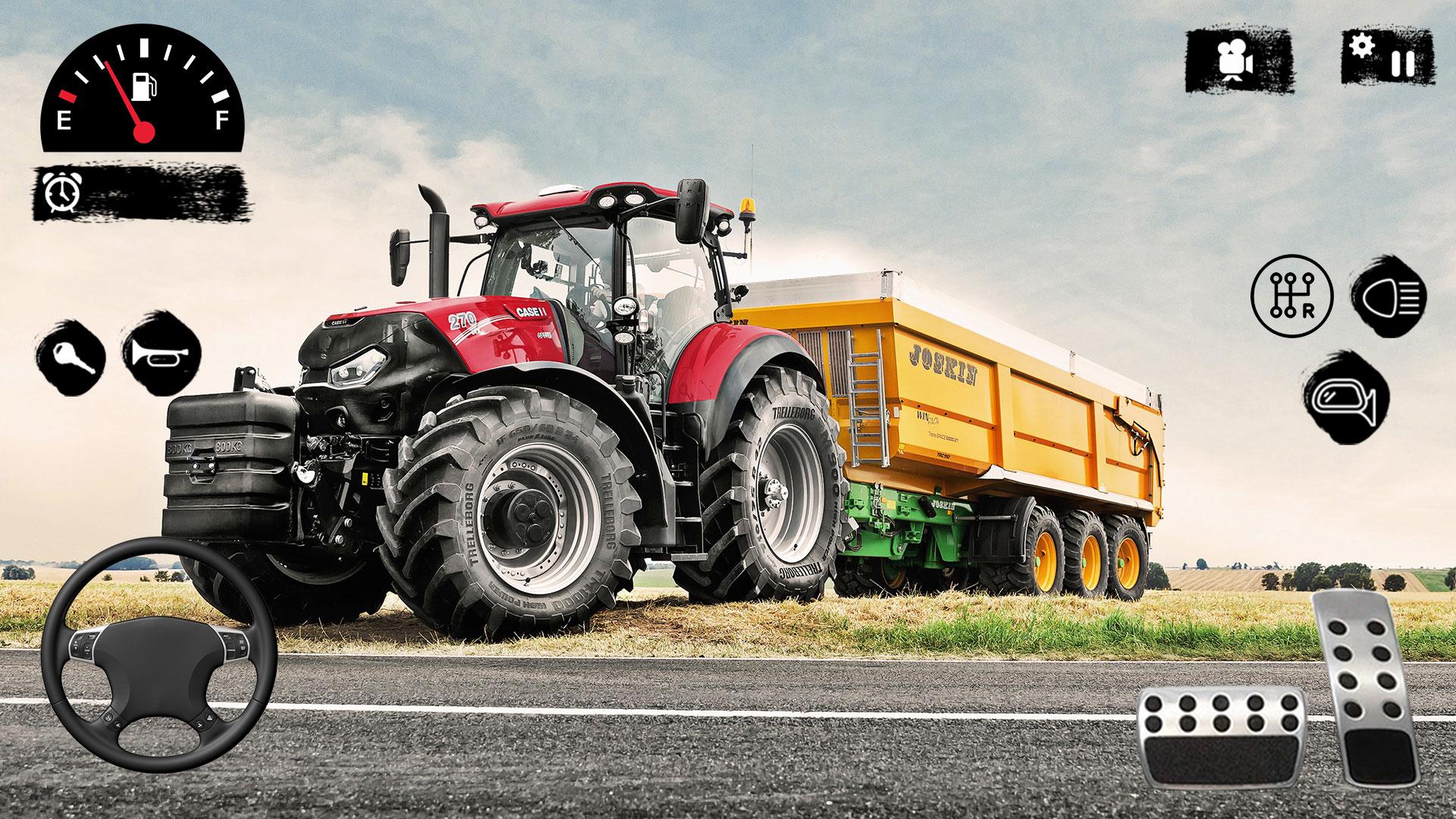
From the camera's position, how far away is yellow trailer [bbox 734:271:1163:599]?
11.2 meters

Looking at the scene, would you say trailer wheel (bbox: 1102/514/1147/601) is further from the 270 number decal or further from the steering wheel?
the steering wheel

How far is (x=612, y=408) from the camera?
310 inches

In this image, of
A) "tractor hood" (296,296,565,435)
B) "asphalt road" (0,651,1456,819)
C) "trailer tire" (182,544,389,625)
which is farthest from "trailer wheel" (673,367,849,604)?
"asphalt road" (0,651,1456,819)

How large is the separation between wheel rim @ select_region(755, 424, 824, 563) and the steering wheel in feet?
21.6

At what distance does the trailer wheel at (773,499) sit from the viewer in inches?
343

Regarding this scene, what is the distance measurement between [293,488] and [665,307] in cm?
296

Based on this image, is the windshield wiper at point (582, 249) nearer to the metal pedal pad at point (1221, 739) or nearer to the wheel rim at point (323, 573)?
the wheel rim at point (323, 573)

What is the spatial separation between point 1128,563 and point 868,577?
5.29 m

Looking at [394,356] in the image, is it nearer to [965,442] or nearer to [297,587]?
[297,587]

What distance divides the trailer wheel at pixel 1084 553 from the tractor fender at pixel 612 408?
757 centimetres

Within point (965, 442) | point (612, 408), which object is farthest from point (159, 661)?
Result: point (965, 442)

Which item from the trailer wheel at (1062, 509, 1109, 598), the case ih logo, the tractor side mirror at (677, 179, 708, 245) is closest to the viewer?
the tractor side mirror at (677, 179, 708, 245)

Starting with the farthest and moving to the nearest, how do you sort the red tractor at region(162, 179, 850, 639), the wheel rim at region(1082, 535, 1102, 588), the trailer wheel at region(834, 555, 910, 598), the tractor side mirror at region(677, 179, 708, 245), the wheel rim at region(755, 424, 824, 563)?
the wheel rim at region(1082, 535, 1102, 588)
the trailer wheel at region(834, 555, 910, 598)
the wheel rim at region(755, 424, 824, 563)
the tractor side mirror at region(677, 179, 708, 245)
the red tractor at region(162, 179, 850, 639)

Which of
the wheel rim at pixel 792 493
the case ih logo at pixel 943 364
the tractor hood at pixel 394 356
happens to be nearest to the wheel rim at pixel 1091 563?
the case ih logo at pixel 943 364
